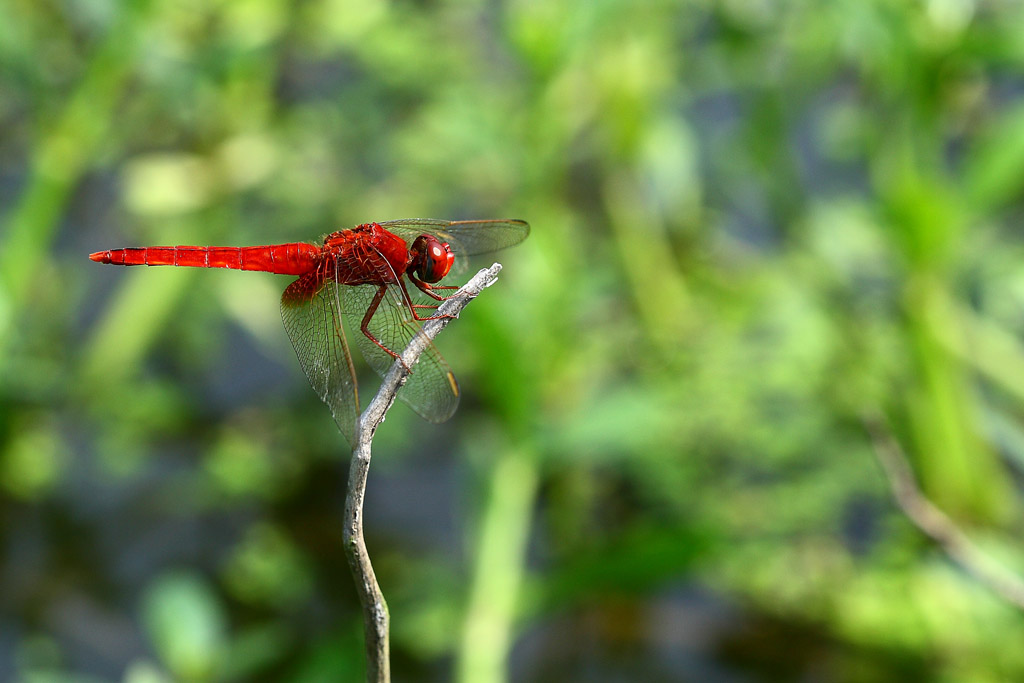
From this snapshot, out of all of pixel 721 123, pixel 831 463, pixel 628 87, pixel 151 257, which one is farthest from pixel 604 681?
pixel 721 123

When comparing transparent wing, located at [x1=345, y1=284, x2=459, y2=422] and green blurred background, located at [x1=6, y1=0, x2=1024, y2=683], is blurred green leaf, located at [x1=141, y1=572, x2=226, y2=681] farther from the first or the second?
transparent wing, located at [x1=345, y1=284, x2=459, y2=422]

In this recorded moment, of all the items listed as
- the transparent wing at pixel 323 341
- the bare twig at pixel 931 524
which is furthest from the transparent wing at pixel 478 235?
the bare twig at pixel 931 524

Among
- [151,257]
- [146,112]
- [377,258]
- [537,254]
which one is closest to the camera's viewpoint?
[377,258]

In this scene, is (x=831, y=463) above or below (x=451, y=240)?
below

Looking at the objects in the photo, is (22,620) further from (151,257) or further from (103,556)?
(151,257)

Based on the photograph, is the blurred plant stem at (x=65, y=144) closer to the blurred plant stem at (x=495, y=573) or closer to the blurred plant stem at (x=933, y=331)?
the blurred plant stem at (x=495, y=573)

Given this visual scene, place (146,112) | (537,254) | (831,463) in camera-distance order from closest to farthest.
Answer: (537,254)
(831,463)
(146,112)

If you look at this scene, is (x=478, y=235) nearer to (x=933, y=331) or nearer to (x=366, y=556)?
(x=366, y=556)

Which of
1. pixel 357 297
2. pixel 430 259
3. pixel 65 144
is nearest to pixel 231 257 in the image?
pixel 357 297
